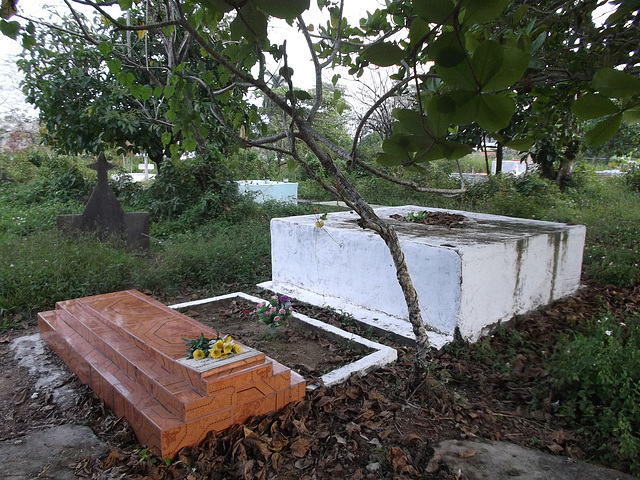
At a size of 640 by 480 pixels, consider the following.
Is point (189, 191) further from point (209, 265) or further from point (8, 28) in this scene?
point (8, 28)

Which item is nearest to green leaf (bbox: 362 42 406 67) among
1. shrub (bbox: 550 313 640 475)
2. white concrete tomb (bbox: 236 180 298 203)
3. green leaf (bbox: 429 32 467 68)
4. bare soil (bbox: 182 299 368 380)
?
green leaf (bbox: 429 32 467 68)

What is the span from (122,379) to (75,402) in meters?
0.46

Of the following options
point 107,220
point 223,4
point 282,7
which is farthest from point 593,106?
point 107,220

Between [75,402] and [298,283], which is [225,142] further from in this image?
[75,402]

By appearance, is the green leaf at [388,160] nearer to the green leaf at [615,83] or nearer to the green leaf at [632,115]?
the green leaf at [615,83]

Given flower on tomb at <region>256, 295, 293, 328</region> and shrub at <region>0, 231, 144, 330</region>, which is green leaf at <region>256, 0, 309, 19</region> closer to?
flower on tomb at <region>256, 295, 293, 328</region>

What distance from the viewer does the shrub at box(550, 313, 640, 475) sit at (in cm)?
228

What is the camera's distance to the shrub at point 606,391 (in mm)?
2279

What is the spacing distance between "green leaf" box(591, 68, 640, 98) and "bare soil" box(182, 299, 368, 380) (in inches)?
102

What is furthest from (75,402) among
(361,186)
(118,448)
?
(361,186)

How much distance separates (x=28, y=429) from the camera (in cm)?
268

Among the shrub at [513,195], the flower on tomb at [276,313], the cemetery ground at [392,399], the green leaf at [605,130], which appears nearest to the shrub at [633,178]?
the shrub at [513,195]

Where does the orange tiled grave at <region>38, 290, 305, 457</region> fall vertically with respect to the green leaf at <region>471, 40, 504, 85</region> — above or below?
below

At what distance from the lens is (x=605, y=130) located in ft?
3.13
